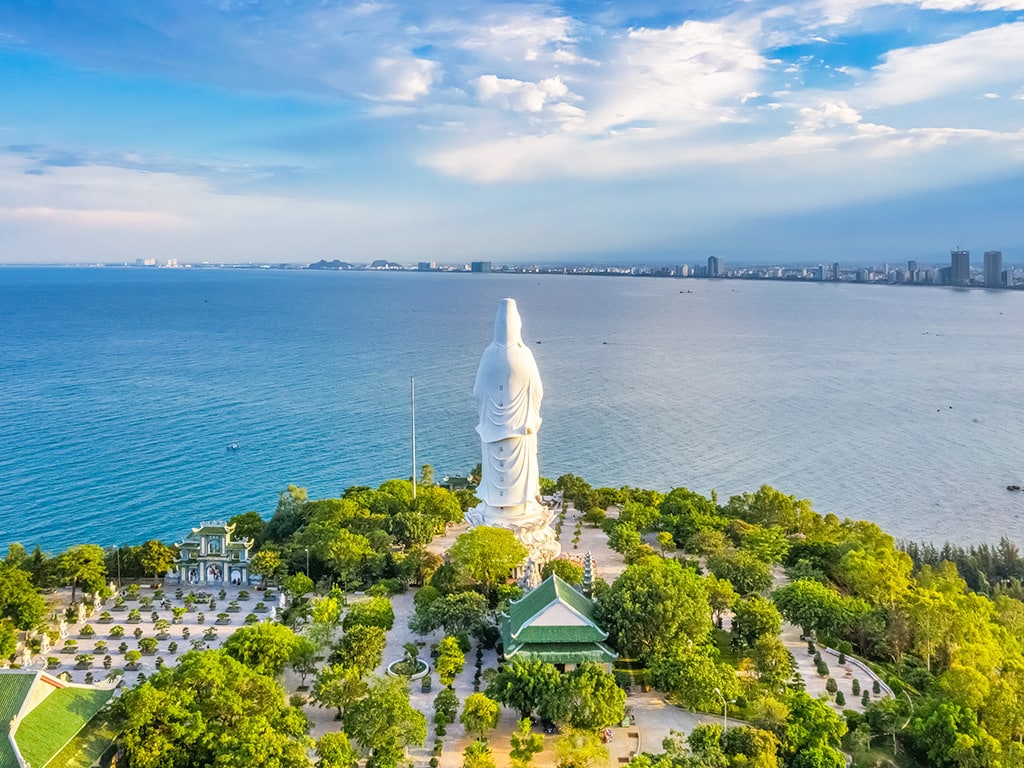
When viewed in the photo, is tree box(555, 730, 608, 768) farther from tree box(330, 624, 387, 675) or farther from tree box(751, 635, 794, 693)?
tree box(330, 624, 387, 675)

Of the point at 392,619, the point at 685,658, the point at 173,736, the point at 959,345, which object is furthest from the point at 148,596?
the point at 959,345

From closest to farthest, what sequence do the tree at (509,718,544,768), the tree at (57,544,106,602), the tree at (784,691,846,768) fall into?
the tree at (784,691,846,768) → the tree at (509,718,544,768) → the tree at (57,544,106,602)

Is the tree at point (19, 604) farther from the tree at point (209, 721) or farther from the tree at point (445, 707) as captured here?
the tree at point (445, 707)

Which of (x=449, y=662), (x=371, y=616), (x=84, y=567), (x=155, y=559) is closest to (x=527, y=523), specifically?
(x=371, y=616)

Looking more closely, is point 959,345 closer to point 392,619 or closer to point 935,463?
point 935,463

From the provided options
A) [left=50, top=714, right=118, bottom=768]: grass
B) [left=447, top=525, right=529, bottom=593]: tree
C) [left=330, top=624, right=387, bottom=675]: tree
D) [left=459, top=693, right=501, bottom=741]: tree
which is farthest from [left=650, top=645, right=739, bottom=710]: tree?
[left=50, top=714, right=118, bottom=768]: grass
